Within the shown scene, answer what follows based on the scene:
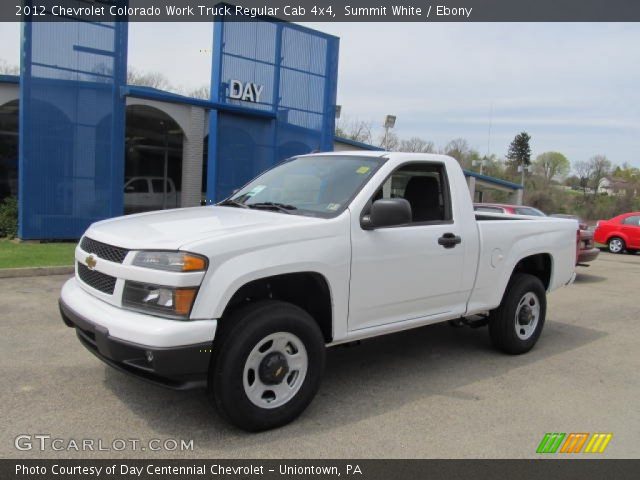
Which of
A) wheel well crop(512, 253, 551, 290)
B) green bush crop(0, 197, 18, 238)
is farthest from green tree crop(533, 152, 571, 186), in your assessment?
wheel well crop(512, 253, 551, 290)

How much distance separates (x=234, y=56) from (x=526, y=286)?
421 inches

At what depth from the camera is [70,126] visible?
12367mm

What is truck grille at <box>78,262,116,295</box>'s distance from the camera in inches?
143

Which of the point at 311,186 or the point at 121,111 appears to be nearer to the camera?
the point at 311,186

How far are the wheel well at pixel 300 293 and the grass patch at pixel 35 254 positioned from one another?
6663 mm

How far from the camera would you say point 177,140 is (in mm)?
23484

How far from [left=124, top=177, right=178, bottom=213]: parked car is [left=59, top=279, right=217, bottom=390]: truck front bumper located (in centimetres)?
1907

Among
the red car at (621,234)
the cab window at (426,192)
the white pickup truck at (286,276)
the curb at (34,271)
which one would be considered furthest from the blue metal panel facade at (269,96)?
the red car at (621,234)

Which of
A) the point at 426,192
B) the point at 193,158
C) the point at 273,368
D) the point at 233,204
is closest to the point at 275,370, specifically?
the point at 273,368

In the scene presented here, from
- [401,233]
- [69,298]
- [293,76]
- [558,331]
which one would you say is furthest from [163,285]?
[293,76]

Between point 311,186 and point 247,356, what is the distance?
1643mm

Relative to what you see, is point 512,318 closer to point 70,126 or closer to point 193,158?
point 70,126

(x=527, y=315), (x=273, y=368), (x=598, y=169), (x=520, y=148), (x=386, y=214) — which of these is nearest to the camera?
(x=273, y=368)
